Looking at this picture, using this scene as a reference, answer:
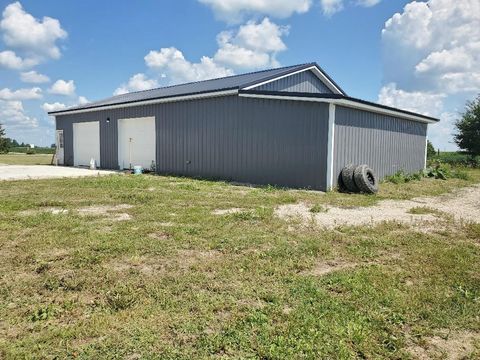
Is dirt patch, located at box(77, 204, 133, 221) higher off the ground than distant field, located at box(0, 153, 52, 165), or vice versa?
distant field, located at box(0, 153, 52, 165)

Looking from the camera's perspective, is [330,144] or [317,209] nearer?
[317,209]

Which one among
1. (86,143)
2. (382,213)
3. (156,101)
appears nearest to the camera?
(382,213)

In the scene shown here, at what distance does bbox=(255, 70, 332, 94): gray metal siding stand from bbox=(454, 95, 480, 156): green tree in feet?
49.0

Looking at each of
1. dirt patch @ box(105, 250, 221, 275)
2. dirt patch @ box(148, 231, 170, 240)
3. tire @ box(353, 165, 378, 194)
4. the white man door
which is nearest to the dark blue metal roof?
the white man door

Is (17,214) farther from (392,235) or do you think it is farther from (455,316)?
(455,316)

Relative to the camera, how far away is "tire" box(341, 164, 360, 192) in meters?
10.8

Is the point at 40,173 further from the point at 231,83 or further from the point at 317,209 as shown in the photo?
the point at 317,209

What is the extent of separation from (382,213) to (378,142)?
6.66 meters

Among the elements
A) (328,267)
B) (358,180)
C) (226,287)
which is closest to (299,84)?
(358,180)

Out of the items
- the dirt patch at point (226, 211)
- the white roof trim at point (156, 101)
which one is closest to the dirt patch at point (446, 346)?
the dirt patch at point (226, 211)

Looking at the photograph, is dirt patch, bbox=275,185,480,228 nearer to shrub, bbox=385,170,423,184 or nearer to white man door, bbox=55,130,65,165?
shrub, bbox=385,170,423,184

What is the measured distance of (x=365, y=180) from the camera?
10383mm

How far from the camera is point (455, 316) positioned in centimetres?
317

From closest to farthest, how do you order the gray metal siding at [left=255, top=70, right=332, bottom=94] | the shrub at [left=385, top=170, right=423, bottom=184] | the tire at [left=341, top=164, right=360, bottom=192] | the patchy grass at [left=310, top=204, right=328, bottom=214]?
the patchy grass at [left=310, top=204, right=328, bottom=214] < the tire at [left=341, top=164, right=360, bottom=192] < the shrub at [left=385, top=170, right=423, bottom=184] < the gray metal siding at [left=255, top=70, right=332, bottom=94]
